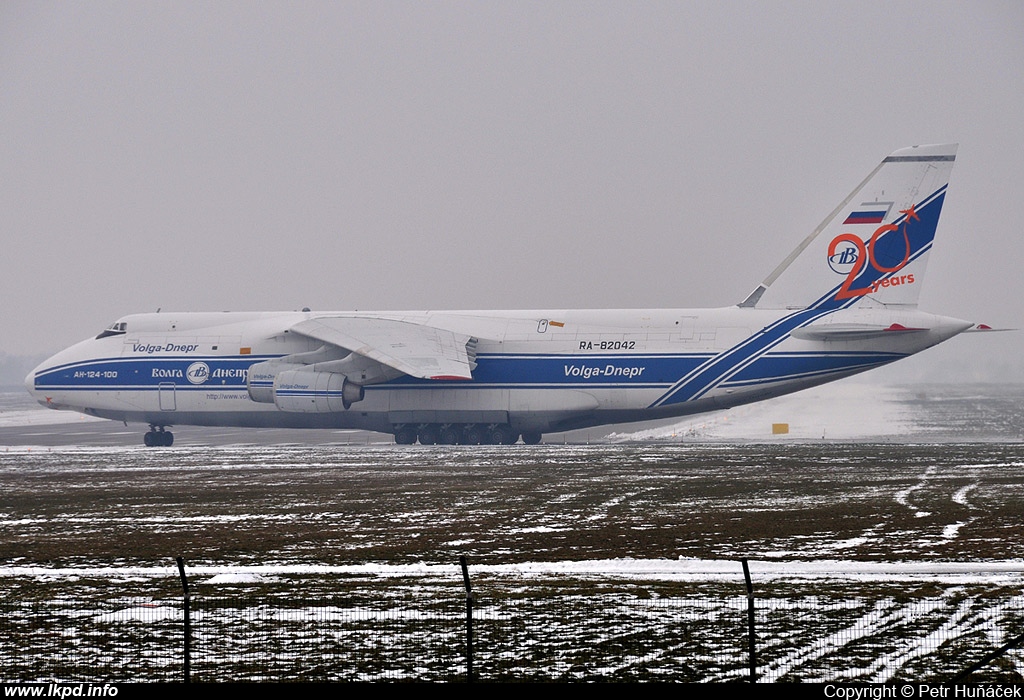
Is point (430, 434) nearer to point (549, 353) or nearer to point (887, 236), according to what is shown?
point (549, 353)

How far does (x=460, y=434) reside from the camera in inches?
1515

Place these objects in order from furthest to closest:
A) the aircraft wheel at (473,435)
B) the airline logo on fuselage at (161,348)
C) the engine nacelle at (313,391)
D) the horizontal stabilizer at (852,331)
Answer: the airline logo on fuselage at (161,348)
the aircraft wheel at (473,435)
the engine nacelle at (313,391)
the horizontal stabilizer at (852,331)

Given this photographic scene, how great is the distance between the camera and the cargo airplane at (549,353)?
35031 millimetres

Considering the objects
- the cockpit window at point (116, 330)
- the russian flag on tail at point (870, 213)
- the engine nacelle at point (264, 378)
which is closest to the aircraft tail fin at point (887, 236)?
the russian flag on tail at point (870, 213)

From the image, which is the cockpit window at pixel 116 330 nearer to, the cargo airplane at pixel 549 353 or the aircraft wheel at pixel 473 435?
the cargo airplane at pixel 549 353

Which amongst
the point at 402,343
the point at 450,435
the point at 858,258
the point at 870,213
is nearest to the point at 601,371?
the point at 450,435

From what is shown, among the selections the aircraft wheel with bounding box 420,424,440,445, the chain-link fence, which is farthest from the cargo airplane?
the chain-link fence

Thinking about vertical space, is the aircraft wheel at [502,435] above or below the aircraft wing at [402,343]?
below

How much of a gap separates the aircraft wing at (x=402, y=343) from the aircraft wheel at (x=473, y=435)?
2497 millimetres

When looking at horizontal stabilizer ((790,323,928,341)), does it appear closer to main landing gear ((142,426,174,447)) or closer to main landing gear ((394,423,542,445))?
main landing gear ((394,423,542,445))

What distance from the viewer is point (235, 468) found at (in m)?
29.0

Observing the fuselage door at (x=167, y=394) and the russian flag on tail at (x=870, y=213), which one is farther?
the fuselage door at (x=167, y=394)

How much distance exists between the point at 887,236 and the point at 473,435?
601 inches

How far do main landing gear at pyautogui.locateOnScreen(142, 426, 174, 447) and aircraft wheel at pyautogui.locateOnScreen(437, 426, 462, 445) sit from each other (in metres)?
10.5
